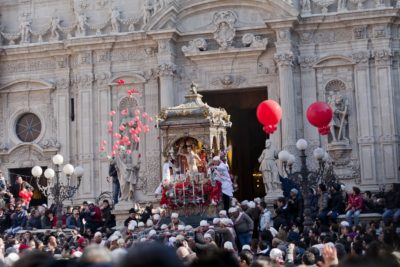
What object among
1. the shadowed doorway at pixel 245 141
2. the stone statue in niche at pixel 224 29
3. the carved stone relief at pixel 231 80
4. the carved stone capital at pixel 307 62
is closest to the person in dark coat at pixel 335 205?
the carved stone capital at pixel 307 62

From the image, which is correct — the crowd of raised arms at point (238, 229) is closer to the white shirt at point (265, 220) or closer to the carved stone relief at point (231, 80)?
the white shirt at point (265, 220)

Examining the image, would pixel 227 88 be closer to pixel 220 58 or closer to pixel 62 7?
pixel 220 58

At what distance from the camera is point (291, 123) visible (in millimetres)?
30516

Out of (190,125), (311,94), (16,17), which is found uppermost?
(16,17)

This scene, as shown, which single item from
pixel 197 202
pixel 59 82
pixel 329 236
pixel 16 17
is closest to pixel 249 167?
pixel 59 82

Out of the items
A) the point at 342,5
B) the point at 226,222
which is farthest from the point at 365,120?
the point at 226,222

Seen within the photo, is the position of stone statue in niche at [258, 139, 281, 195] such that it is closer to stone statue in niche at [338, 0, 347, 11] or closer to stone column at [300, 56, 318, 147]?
stone column at [300, 56, 318, 147]

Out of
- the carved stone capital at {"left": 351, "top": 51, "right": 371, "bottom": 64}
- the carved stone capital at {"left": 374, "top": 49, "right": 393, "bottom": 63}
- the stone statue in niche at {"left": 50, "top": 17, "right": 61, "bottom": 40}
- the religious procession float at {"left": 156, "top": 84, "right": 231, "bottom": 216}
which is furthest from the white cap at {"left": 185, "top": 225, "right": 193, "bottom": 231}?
the stone statue in niche at {"left": 50, "top": 17, "right": 61, "bottom": 40}

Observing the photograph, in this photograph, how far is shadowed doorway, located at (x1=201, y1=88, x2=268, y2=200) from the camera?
34969 millimetres

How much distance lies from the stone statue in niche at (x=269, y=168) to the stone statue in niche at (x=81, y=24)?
35.2 feet

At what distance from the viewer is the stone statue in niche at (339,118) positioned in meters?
30.3

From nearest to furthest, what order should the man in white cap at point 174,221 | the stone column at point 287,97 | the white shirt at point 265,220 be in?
1. the man in white cap at point 174,221
2. the white shirt at point 265,220
3. the stone column at point 287,97

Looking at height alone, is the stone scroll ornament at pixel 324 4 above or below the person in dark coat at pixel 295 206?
above

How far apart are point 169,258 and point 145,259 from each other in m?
0.14
